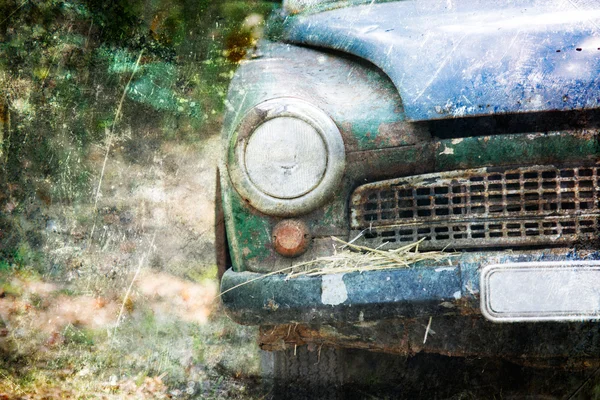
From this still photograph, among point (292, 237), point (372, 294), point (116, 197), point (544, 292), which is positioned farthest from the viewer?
point (116, 197)

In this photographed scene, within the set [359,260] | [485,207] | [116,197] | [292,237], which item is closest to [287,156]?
[292,237]

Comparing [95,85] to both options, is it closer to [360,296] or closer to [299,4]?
[299,4]

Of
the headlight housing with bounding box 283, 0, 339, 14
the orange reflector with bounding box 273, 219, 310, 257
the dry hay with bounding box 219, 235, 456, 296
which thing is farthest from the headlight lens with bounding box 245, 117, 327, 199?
the headlight housing with bounding box 283, 0, 339, 14

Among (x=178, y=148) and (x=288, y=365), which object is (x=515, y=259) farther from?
(x=178, y=148)

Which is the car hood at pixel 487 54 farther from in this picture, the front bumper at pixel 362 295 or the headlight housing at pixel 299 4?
the front bumper at pixel 362 295

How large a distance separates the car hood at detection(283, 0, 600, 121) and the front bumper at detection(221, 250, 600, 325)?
52 centimetres

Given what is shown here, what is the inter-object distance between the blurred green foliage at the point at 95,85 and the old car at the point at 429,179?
1.19 meters

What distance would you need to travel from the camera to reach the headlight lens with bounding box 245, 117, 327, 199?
2.51 meters

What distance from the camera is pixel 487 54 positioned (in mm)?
2455

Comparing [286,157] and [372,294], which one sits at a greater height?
[286,157]

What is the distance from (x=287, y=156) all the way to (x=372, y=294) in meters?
0.56

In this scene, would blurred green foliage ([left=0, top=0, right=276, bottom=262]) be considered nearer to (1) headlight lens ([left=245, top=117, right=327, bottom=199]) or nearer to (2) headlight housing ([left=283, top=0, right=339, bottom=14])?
(2) headlight housing ([left=283, top=0, right=339, bottom=14])

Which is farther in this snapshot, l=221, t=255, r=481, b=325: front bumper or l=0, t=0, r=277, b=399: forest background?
l=0, t=0, r=277, b=399: forest background

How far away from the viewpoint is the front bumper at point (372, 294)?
7.58 ft
